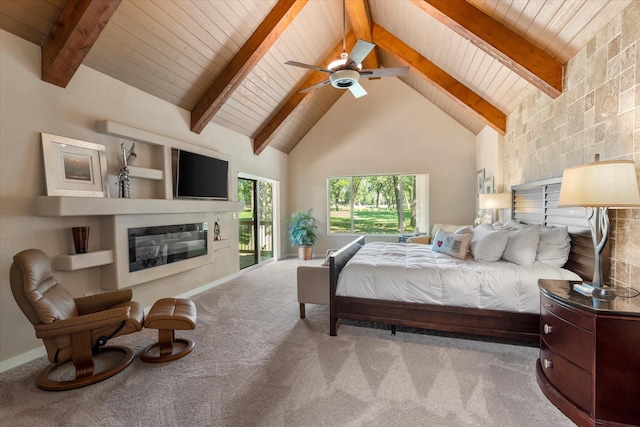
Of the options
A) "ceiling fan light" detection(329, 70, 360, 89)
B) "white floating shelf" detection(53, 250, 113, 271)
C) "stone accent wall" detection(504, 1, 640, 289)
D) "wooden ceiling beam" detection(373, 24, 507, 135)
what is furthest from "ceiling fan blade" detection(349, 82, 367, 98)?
"white floating shelf" detection(53, 250, 113, 271)

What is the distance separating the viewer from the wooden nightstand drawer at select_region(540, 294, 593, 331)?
1718 millimetres

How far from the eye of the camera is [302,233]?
7020 millimetres

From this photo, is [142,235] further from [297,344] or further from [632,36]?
[632,36]

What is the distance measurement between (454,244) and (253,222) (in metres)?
4.31

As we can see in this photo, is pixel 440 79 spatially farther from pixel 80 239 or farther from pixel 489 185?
pixel 80 239

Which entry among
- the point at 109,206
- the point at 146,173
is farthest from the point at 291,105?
the point at 109,206

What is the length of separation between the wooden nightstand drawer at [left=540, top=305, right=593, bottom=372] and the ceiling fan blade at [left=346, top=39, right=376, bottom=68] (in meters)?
2.91

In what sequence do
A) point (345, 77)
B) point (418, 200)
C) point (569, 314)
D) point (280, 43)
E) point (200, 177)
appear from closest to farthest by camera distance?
point (569, 314), point (345, 77), point (280, 43), point (200, 177), point (418, 200)

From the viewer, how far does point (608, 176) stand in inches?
69.3

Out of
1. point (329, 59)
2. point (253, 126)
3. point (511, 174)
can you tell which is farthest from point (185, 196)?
point (511, 174)

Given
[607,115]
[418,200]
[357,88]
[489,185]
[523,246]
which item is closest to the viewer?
[607,115]

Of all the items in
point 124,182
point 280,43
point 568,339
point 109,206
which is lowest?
point 568,339

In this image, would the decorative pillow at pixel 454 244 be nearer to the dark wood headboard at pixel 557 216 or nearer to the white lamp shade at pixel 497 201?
A: the dark wood headboard at pixel 557 216

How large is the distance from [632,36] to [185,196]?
4.76 metres
